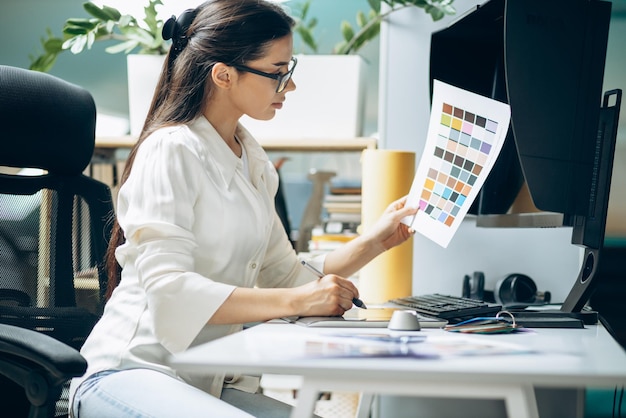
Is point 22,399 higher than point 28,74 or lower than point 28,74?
lower

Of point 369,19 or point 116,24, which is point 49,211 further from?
point 369,19

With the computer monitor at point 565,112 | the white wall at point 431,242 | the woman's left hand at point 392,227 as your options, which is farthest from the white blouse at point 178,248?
the white wall at point 431,242

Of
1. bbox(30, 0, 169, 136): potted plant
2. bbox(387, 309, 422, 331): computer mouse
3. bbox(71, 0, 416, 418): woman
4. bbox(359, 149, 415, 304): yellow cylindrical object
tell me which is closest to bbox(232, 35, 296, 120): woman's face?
bbox(71, 0, 416, 418): woman

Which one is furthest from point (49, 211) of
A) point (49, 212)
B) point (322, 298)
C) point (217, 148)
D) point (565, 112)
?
point (565, 112)

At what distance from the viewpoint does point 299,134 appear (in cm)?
219

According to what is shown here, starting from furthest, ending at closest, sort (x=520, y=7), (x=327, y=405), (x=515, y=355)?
1. (x=327, y=405)
2. (x=520, y=7)
3. (x=515, y=355)

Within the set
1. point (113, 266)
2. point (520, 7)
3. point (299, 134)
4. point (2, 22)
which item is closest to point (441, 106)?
point (520, 7)

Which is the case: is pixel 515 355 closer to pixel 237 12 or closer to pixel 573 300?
pixel 573 300

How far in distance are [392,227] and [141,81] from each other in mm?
1043

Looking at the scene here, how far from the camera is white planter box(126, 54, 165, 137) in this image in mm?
2170

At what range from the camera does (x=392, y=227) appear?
4.92ft

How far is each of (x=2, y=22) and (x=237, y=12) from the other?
2.11 m

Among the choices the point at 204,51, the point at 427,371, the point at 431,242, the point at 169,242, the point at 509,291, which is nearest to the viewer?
the point at 427,371

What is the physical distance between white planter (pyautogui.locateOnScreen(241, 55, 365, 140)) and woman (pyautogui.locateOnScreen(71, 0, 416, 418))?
2.15ft
